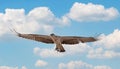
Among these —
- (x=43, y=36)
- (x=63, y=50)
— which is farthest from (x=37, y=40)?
(x=63, y=50)

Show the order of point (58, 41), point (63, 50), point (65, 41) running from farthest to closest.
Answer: point (65, 41) → point (58, 41) → point (63, 50)

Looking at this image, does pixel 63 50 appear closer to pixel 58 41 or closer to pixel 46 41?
pixel 58 41

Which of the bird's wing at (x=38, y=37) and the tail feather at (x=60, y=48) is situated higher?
the bird's wing at (x=38, y=37)

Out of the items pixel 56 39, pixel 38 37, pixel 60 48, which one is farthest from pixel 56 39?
pixel 38 37

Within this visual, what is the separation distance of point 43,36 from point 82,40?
13635 mm

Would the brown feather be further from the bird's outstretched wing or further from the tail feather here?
the tail feather

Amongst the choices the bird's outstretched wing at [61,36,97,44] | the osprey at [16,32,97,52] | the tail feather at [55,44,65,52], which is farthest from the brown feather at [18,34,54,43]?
the tail feather at [55,44,65,52]

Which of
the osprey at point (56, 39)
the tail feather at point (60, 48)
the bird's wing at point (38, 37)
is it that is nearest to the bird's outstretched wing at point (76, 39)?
the osprey at point (56, 39)

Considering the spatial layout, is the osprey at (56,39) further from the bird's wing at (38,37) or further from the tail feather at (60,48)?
the tail feather at (60,48)

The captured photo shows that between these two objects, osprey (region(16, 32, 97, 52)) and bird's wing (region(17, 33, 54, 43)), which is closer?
osprey (region(16, 32, 97, 52))

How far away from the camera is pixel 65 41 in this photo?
294ft

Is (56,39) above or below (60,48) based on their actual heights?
above

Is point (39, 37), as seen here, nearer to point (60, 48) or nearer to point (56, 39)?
point (56, 39)

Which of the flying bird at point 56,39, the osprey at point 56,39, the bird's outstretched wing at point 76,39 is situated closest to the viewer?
the osprey at point 56,39
